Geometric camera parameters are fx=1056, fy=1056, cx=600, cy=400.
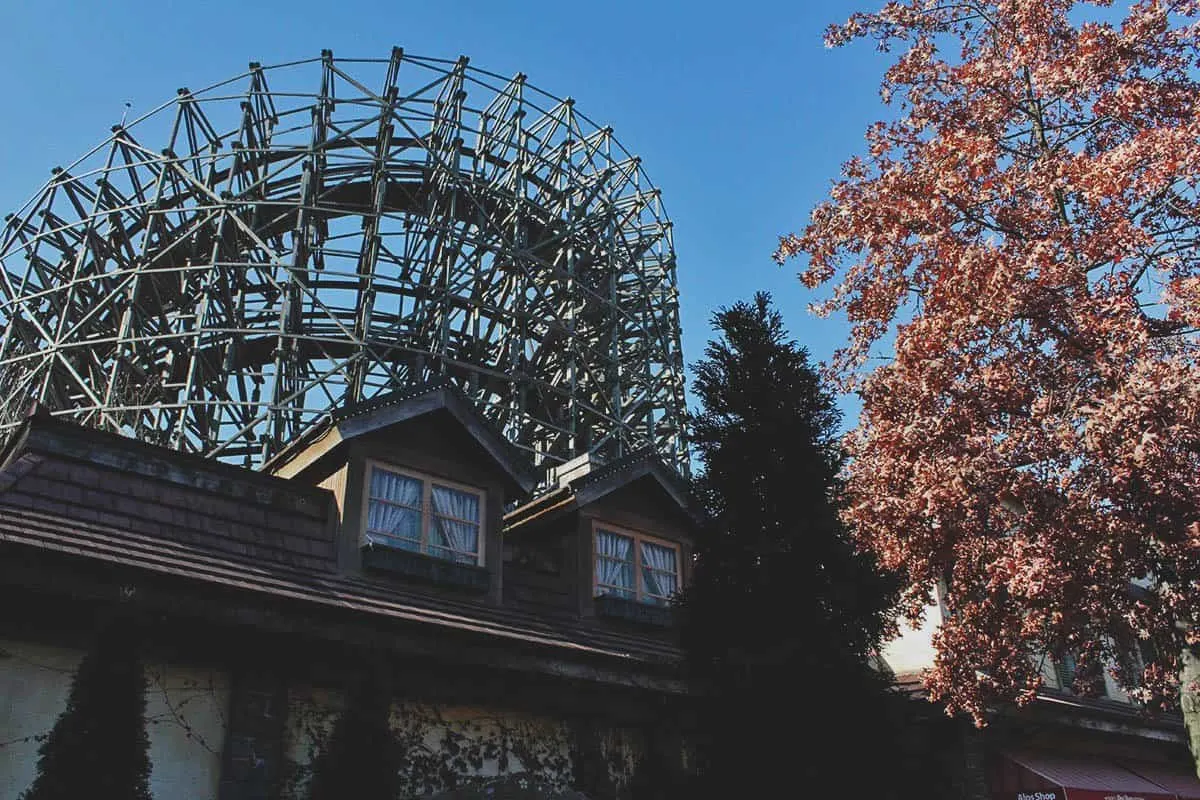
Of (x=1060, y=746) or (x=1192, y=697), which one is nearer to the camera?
(x=1192, y=697)

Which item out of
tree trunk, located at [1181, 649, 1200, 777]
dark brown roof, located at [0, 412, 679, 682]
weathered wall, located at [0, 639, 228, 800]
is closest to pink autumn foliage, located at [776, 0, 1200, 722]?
tree trunk, located at [1181, 649, 1200, 777]

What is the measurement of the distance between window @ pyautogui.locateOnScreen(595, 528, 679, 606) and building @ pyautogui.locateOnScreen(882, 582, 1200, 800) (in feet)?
10.6

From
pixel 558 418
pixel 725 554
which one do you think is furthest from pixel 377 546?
pixel 558 418

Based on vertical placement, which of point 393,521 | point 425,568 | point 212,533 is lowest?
point 425,568

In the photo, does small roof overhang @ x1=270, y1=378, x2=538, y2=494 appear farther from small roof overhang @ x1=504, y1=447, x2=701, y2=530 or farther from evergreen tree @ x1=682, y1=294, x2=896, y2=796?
evergreen tree @ x1=682, y1=294, x2=896, y2=796

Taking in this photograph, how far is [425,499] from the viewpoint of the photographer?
11930 mm

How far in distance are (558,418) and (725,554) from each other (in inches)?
578

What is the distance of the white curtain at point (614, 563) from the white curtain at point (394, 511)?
2.52 meters

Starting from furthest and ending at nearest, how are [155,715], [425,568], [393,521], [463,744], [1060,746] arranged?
1. [1060,746]
2. [393,521]
3. [425,568]
4. [463,744]
5. [155,715]

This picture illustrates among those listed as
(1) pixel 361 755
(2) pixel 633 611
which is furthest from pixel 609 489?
(1) pixel 361 755

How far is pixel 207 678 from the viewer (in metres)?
9.20

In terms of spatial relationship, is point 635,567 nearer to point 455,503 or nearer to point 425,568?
point 455,503

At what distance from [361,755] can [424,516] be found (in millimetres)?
3333

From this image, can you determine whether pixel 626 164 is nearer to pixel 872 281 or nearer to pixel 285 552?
pixel 872 281
